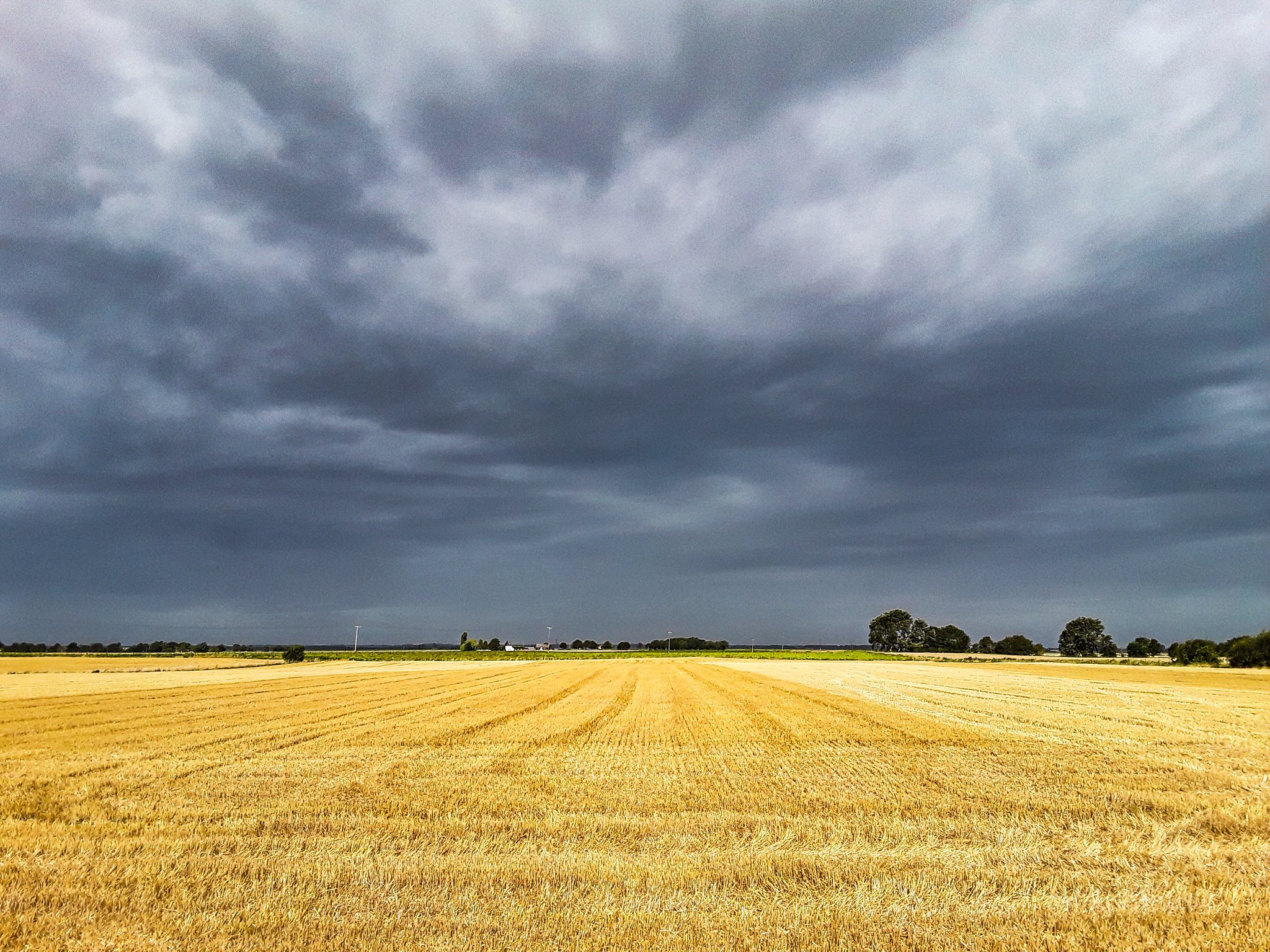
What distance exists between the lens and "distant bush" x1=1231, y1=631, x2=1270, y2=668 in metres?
101

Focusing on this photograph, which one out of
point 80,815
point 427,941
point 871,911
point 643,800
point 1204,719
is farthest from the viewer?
point 1204,719

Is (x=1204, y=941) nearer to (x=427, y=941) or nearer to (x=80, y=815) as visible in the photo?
(x=427, y=941)

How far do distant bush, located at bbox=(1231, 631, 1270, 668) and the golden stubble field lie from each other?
103309 millimetres

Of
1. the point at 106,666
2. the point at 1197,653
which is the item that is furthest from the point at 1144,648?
the point at 106,666

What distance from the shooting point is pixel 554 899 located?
795cm

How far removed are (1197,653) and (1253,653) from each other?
71.7 ft

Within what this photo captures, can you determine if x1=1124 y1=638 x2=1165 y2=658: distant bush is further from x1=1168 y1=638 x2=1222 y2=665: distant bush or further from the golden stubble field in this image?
the golden stubble field

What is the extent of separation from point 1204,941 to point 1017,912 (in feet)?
5.07

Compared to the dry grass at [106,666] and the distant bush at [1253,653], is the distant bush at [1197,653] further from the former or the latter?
the dry grass at [106,666]

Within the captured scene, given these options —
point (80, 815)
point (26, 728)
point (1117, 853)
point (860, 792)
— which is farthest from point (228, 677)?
point (1117, 853)

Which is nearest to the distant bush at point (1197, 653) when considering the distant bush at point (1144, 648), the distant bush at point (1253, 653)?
the distant bush at point (1253, 653)

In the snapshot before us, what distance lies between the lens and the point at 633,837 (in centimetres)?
1023

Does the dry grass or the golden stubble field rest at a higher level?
the golden stubble field

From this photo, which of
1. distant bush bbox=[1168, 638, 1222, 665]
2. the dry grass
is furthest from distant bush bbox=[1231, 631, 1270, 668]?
the dry grass
